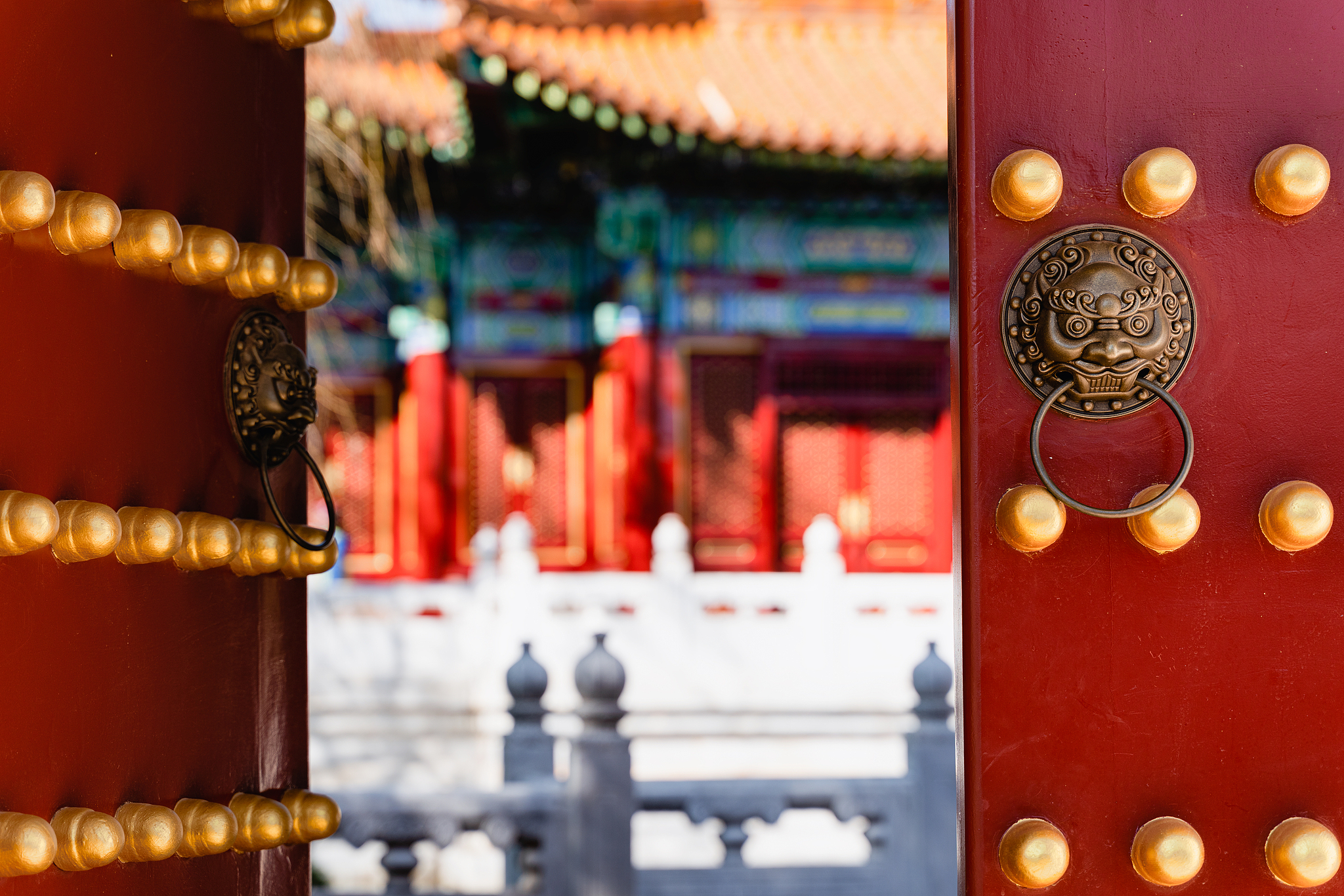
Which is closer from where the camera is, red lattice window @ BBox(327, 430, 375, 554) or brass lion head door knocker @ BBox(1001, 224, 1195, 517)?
brass lion head door knocker @ BBox(1001, 224, 1195, 517)

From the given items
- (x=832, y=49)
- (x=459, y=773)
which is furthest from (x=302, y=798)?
(x=832, y=49)

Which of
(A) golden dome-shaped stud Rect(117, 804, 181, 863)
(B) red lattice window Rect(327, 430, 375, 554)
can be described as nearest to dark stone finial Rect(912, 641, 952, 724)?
(A) golden dome-shaped stud Rect(117, 804, 181, 863)

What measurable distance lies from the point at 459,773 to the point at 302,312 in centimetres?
499

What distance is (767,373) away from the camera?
22.7ft

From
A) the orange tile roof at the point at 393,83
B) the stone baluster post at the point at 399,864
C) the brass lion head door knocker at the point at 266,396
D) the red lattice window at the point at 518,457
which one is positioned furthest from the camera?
the red lattice window at the point at 518,457

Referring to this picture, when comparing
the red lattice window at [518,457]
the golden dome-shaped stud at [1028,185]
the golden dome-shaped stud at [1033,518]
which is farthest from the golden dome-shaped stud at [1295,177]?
the red lattice window at [518,457]

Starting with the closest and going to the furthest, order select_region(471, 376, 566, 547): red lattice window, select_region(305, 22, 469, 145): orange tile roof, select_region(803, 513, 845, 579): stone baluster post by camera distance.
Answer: select_region(305, 22, 469, 145): orange tile roof < select_region(803, 513, 845, 579): stone baluster post < select_region(471, 376, 566, 547): red lattice window

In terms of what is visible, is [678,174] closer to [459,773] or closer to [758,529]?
[758,529]

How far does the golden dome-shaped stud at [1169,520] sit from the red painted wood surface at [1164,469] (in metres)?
0.02

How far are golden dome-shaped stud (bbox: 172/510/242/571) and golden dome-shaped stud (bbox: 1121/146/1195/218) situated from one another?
0.71 meters

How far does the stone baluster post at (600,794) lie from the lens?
3.44m

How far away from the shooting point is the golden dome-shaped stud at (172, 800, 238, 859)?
821mm

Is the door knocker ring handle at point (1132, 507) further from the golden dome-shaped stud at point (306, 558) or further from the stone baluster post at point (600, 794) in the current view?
the stone baluster post at point (600, 794)

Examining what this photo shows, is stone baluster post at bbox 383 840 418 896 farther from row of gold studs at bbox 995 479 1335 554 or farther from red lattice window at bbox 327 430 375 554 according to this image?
red lattice window at bbox 327 430 375 554
